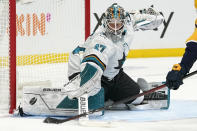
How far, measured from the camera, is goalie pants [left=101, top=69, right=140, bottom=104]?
3.64 m

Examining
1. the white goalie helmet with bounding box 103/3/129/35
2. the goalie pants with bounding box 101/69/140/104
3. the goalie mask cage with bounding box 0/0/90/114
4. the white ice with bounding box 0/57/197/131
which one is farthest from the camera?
the goalie mask cage with bounding box 0/0/90/114

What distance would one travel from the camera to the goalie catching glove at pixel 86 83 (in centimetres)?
319

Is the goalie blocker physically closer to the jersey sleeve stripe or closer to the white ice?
the white ice

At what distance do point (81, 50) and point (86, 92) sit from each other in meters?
0.41

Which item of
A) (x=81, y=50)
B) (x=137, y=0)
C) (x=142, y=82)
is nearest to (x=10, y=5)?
(x=81, y=50)

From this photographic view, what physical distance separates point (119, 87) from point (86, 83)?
51 centimetres

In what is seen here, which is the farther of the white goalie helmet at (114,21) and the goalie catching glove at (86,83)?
the white goalie helmet at (114,21)

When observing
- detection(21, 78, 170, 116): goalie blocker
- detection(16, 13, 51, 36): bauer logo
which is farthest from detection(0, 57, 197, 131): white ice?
detection(16, 13, 51, 36): bauer logo

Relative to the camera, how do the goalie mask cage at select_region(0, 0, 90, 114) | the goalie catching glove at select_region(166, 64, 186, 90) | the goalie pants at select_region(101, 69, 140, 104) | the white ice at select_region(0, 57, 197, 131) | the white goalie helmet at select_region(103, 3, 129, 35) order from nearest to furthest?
the goalie catching glove at select_region(166, 64, 186, 90) → the white ice at select_region(0, 57, 197, 131) → the white goalie helmet at select_region(103, 3, 129, 35) → the goalie pants at select_region(101, 69, 140, 104) → the goalie mask cage at select_region(0, 0, 90, 114)

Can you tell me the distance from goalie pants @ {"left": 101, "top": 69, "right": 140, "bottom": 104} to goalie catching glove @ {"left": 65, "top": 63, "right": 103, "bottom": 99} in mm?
316

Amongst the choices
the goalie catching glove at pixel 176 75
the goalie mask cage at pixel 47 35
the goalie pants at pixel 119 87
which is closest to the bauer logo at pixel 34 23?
the goalie mask cage at pixel 47 35

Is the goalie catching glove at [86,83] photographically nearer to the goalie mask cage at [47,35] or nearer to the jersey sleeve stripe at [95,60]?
the jersey sleeve stripe at [95,60]

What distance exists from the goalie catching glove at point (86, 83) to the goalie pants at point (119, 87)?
32cm

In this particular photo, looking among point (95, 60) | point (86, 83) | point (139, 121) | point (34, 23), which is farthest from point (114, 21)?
point (34, 23)
